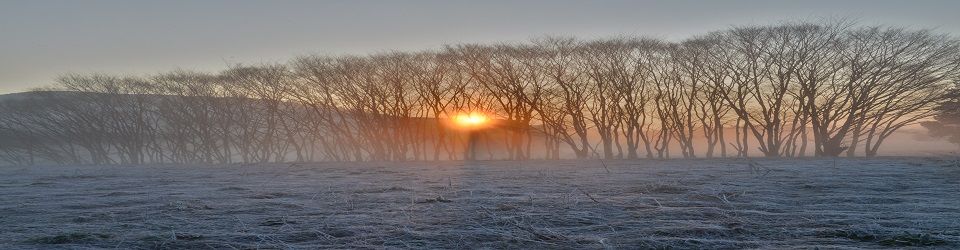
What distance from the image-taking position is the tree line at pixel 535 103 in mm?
28781

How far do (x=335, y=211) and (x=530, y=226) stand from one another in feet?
6.04

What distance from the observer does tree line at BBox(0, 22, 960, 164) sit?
2878 cm

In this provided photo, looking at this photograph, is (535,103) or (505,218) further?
(535,103)

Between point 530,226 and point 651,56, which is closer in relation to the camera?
point 530,226

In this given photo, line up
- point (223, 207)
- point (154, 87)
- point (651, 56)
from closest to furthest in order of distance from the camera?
point (223, 207) < point (651, 56) < point (154, 87)

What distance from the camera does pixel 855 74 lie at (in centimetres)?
Answer: 2839

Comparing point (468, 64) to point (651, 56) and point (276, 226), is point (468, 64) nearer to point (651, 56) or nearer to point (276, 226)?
point (651, 56)

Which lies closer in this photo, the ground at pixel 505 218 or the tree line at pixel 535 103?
the ground at pixel 505 218

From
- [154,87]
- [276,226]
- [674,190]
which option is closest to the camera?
[276,226]

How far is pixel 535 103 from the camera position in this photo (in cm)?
3488

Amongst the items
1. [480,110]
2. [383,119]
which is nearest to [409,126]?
[383,119]

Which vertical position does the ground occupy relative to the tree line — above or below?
below

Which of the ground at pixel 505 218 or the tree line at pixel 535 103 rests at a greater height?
the tree line at pixel 535 103

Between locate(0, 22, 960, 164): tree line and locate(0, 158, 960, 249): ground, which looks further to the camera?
locate(0, 22, 960, 164): tree line
